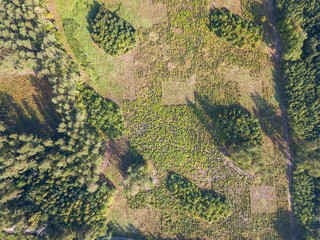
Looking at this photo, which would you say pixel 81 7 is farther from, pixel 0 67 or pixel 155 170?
pixel 155 170

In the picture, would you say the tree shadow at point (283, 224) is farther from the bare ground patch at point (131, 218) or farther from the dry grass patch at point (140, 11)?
the dry grass patch at point (140, 11)

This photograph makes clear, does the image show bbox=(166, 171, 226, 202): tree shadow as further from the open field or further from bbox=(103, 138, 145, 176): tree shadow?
bbox=(103, 138, 145, 176): tree shadow

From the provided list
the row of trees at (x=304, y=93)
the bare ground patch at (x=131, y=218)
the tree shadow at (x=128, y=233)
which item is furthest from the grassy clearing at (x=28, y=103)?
the row of trees at (x=304, y=93)

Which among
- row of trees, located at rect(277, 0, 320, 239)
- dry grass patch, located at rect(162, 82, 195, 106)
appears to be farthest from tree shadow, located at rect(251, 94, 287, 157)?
dry grass patch, located at rect(162, 82, 195, 106)

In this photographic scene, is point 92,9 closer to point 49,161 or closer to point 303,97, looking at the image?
point 49,161

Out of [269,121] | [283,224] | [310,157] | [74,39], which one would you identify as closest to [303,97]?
[269,121]
